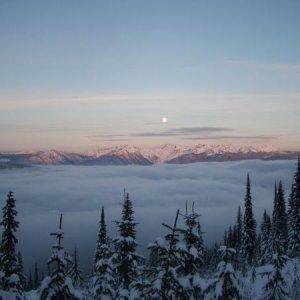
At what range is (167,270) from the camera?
1825cm

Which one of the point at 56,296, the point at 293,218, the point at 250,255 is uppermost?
the point at 56,296

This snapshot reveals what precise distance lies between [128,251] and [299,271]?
28251mm

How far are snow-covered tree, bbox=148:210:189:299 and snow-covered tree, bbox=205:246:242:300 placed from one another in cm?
342

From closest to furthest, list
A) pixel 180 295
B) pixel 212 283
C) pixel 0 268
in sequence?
pixel 180 295, pixel 212 283, pixel 0 268

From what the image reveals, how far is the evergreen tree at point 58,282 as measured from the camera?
20.1 metres

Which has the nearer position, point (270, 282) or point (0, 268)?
point (270, 282)

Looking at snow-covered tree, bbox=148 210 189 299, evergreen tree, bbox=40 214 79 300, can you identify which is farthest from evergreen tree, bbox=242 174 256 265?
snow-covered tree, bbox=148 210 189 299

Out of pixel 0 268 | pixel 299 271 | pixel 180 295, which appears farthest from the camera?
pixel 299 271

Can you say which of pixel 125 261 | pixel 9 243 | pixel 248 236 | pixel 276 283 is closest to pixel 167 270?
pixel 125 261

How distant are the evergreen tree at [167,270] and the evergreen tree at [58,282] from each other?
13.8ft

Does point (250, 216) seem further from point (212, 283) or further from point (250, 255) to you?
point (212, 283)

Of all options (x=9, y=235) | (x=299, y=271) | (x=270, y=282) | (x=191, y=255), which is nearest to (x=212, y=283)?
(x=191, y=255)

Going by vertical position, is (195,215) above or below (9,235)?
above

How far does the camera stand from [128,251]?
31688 millimetres
